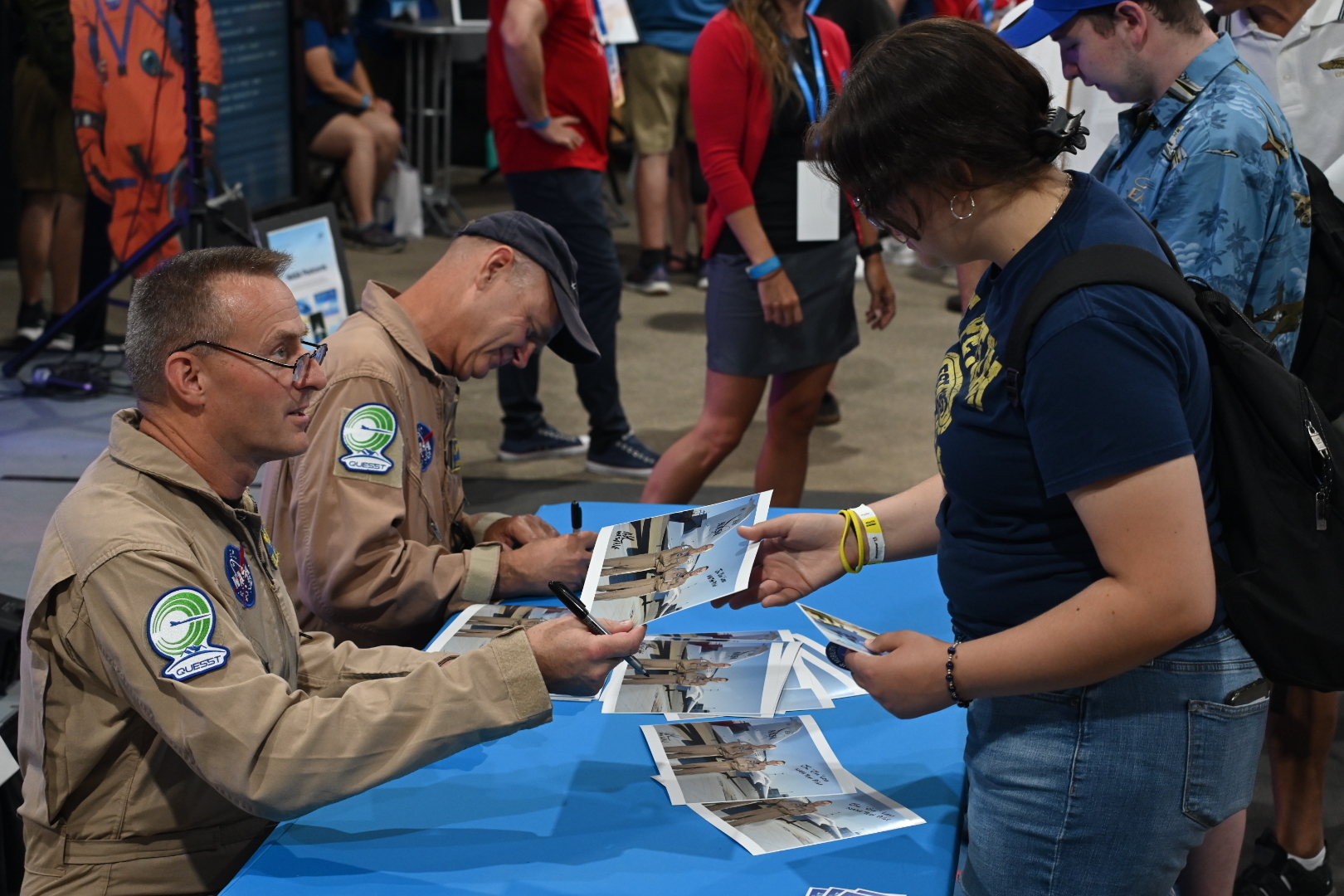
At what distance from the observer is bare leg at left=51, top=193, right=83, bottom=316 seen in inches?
210

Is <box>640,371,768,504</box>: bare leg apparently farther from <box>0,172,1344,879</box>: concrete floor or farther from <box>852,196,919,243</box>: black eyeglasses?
<box>852,196,919,243</box>: black eyeglasses

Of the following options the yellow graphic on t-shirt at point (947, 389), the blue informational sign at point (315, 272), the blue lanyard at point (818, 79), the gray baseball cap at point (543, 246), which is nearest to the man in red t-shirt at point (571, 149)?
the blue informational sign at point (315, 272)

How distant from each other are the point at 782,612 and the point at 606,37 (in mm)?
4914

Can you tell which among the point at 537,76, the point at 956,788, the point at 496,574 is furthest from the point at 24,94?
the point at 956,788

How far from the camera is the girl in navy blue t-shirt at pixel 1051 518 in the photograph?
1115 mm

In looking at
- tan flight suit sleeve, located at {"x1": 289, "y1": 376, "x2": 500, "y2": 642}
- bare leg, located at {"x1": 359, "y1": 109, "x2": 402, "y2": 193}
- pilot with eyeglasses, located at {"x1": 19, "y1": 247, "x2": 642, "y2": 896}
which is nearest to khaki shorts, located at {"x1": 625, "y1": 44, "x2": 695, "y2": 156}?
bare leg, located at {"x1": 359, "y1": 109, "x2": 402, "y2": 193}

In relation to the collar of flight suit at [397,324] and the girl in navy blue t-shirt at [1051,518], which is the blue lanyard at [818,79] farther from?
the girl in navy blue t-shirt at [1051,518]

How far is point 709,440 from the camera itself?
3309 mm

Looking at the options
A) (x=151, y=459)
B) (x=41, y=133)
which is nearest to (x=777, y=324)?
(x=151, y=459)

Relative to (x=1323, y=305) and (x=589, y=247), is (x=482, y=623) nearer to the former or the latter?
(x=1323, y=305)

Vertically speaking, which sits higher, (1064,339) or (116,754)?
(1064,339)

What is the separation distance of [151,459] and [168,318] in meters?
0.17

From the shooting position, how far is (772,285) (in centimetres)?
324

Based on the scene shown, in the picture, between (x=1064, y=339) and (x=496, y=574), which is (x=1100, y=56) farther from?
(x=496, y=574)
